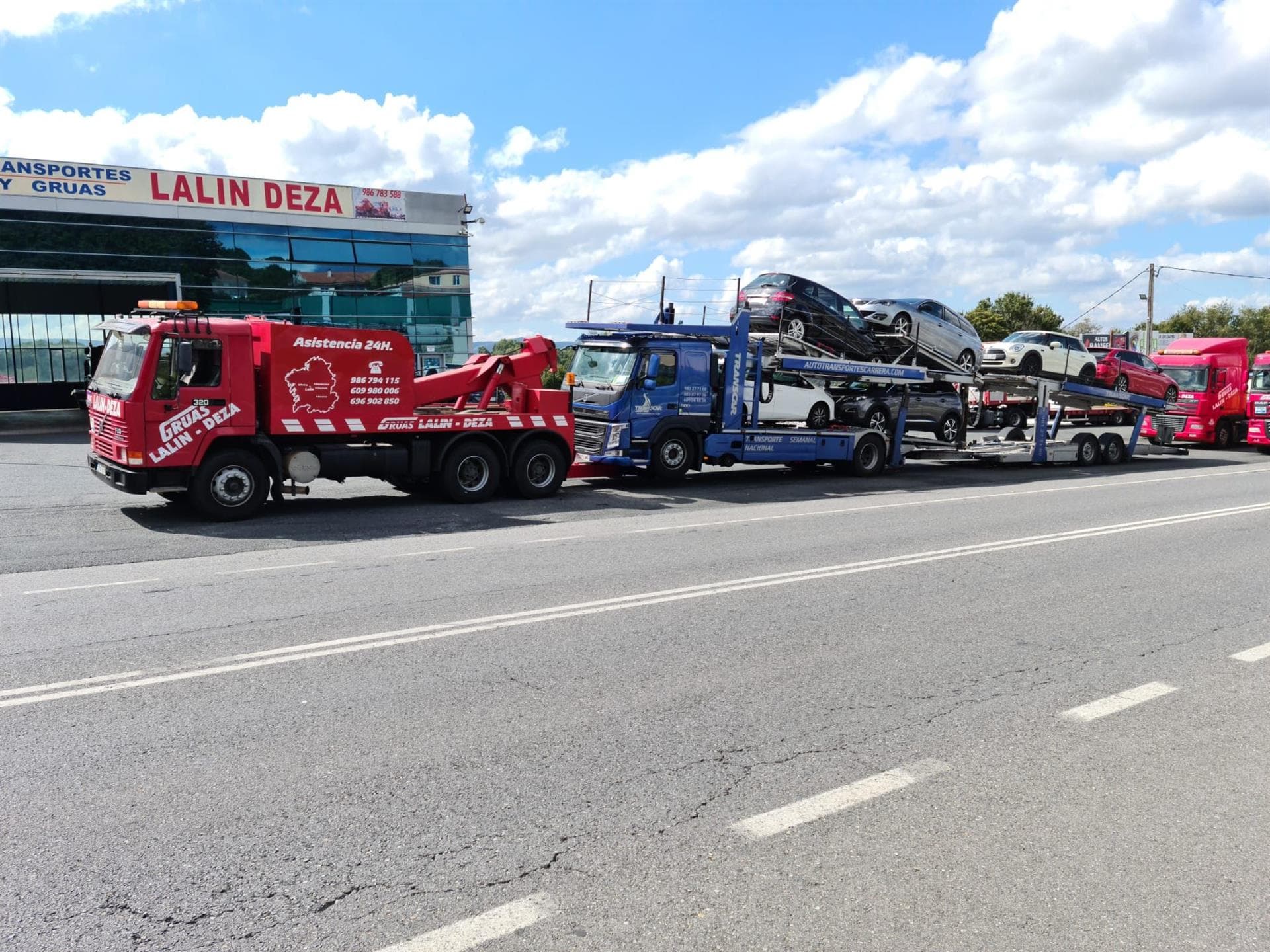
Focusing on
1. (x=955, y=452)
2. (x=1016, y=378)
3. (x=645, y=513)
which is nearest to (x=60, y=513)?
(x=645, y=513)

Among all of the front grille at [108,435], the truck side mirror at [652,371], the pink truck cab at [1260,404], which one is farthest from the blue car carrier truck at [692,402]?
the pink truck cab at [1260,404]

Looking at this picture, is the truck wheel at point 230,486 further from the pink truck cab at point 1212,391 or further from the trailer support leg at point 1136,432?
the pink truck cab at point 1212,391

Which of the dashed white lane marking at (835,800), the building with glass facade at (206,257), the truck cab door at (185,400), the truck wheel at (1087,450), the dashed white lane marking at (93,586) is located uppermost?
the building with glass facade at (206,257)

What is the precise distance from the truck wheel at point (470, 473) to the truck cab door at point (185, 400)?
2964 mm

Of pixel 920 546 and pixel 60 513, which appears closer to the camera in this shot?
pixel 920 546

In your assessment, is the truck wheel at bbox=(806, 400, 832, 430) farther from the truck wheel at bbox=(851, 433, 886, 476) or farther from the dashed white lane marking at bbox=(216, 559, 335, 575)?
the dashed white lane marking at bbox=(216, 559, 335, 575)

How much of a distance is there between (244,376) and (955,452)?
1414 cm

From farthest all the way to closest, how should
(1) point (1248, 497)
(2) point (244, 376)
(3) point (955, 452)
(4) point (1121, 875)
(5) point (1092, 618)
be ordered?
1. (3) point (955, 452)
2. (1) point (1248, 497)
3. (2) point (244, 376)
4. (5) point (1092, 618)
5. (4) point (1121, 875)

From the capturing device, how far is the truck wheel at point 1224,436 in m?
28.1

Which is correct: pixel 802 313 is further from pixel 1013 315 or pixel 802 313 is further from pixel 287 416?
pixel 1013 315

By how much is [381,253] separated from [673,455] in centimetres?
2560

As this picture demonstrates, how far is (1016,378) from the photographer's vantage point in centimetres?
2233

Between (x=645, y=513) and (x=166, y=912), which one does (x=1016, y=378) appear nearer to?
(x=645, y=513)

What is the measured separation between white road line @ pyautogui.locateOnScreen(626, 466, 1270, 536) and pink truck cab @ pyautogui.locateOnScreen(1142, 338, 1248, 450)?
6425 mm
